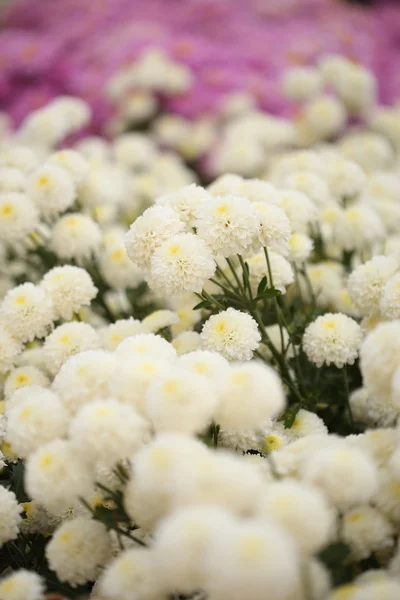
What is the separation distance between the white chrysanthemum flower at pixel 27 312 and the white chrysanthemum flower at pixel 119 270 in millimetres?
238

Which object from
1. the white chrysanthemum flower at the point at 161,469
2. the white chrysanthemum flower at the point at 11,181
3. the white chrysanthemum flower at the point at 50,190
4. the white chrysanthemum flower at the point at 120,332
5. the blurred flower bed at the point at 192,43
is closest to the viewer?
the white chrysanthemum flower at the point at 161,469

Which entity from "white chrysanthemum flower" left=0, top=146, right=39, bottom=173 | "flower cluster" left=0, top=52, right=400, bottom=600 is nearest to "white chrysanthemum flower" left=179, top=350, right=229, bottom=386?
"flower cluster" left=0, top=52, right=400, bottom=600

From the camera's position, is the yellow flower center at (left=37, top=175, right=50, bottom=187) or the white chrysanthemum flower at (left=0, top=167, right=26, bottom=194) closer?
the yellow flower center at (left=37, top=175, right=50, bottom=187)

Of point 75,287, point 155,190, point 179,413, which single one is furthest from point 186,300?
point 155,190

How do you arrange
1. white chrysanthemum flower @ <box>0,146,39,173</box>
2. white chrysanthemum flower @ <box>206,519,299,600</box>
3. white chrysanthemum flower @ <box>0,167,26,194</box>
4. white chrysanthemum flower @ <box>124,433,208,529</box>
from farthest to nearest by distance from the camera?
white chrysanthemum flower @ <box>0,146,39,173</box>
white chrysanthemum flower @ <box>0,167,26,194</box>
white chrysanthemum flower @ <box>124,433,208,529</box>
white chrysanthemum flower @ <box>206,519,299,600</box>

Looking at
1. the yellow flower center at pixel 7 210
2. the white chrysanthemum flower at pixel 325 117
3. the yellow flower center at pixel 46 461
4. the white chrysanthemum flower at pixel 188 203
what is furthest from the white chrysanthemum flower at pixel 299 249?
the white chrysanthemum flower at pixel 325 117

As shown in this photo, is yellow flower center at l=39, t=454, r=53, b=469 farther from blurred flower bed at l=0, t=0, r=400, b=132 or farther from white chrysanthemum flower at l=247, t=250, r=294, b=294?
blurred flower bed at l=0, t=0, r=400, b=132

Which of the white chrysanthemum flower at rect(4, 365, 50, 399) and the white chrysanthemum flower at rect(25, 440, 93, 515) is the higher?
the white chrysanthemum flower at rect(4, 365, 50, 399)

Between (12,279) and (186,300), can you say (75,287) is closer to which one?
(186,300)

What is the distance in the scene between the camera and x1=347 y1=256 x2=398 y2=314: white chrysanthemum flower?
1136 mm

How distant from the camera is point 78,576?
88 cm

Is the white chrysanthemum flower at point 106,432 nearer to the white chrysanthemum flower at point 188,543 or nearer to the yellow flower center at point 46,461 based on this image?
the yellow flower center at point 46,461

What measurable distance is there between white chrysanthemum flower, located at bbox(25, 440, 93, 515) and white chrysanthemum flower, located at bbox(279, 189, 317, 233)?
64cm

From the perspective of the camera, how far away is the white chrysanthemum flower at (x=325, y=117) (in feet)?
7.69
